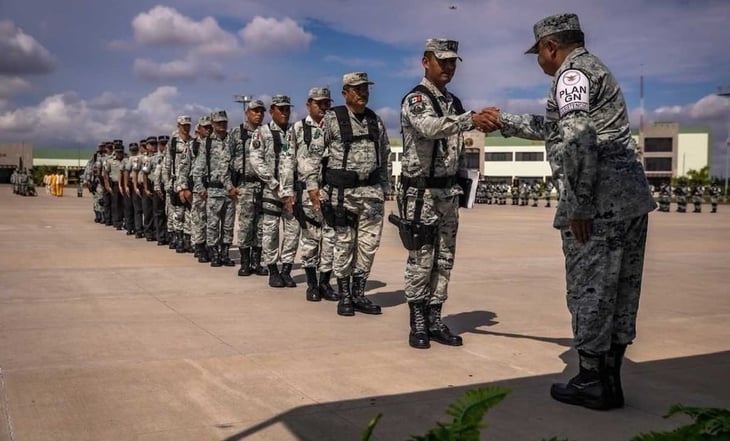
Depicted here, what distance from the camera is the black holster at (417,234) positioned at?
495cm

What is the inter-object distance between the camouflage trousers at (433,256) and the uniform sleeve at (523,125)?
42.0 inches

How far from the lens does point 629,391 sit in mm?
3988

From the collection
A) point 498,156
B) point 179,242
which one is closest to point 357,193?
point 179,242

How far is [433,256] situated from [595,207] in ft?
5.25

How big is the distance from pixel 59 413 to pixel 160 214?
9747 mm

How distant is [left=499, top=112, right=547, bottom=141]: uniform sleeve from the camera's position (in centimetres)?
397

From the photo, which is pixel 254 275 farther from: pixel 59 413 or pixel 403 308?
pixel 59 413

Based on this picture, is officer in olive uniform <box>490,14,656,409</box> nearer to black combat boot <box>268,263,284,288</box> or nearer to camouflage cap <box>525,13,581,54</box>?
camouflage cap <box>525,13,581,54</box>

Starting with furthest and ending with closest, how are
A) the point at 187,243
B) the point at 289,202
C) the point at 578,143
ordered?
the point at 187,243, the point at 289,202, the point at 578,143

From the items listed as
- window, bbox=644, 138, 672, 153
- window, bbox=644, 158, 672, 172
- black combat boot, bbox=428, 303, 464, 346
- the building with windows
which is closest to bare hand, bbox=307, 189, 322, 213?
black combat boot, bbox=428, 303, 464, 346

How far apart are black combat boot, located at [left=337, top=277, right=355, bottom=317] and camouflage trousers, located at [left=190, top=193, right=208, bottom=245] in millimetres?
4212

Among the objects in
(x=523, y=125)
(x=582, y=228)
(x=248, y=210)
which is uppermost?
(x=523, y=125)

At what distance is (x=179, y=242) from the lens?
11.4 meters

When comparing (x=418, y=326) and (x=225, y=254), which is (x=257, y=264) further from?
(x=418, y=326)
